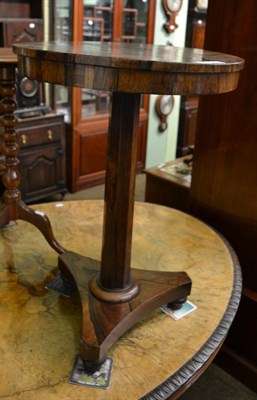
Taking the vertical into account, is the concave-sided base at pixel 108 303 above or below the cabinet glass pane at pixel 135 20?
below

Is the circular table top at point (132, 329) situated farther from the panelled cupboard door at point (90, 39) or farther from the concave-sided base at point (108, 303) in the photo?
the panelled cupboard door at point (90, 39)

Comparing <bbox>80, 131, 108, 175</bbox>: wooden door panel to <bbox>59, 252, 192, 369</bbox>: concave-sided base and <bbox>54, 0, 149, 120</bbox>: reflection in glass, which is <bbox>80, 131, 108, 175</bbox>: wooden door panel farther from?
<bbox>59, 252, 192, 369</bbox>: concave-sided base

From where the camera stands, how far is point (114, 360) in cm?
95

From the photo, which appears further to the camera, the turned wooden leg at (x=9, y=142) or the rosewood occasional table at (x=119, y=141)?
the turned wooden leg at (x=9, y=142)

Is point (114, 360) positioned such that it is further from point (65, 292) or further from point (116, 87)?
point (116, 87)

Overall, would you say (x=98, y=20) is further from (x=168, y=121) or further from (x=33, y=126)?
(x=168, y=121)

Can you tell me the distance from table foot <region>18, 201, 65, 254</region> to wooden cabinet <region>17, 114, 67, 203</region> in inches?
69.4

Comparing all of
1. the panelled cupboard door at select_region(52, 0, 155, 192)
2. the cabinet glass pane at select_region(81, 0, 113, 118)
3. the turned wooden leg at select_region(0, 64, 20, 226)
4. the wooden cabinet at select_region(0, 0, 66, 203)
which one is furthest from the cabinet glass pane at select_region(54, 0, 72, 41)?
the turned wooden leg at select_region(0, 64, 20, 226)

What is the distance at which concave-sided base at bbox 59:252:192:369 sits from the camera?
91 centimetres

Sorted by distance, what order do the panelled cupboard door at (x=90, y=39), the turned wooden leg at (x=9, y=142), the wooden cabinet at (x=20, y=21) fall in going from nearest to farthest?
the turned wooden leg at (x=9, y=142) → the wooden cabinet at (x=20, y=21) → the panelled cupboard door at (x=90, y=39)

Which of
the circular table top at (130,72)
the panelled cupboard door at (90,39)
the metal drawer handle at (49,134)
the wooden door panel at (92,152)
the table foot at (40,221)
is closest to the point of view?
the circular table top at (130,72)

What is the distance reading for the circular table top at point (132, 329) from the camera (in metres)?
0.88

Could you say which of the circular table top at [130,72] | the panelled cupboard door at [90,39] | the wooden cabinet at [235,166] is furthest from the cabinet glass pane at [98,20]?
the circular table top at [130,72]

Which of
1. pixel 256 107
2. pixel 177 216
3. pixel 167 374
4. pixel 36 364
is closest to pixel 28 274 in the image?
pixel 36 364
